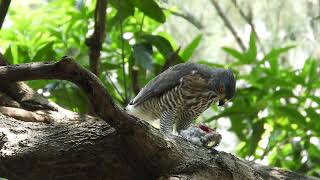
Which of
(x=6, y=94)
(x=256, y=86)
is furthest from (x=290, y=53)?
(x=6, y=94)

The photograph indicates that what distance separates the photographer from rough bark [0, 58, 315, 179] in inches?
108

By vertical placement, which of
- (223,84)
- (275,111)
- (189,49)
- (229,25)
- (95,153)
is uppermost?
(229,25)

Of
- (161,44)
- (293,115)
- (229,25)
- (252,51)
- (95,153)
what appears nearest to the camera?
(95,153)

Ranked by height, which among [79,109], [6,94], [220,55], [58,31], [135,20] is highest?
[220,55]

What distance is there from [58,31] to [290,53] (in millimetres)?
5159

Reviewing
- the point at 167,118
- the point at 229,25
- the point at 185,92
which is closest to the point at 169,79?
the point at 185,92

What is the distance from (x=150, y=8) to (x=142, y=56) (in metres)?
0.34

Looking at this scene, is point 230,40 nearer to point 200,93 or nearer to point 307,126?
point 307,126

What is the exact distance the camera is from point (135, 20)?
15.5 feet

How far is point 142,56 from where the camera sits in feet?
13.3

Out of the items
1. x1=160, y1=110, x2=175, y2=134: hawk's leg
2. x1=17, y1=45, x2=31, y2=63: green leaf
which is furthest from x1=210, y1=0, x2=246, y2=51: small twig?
x1=160, y1=110, x2=175, y2=134: hawk's leg

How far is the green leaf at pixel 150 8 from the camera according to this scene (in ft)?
13.4

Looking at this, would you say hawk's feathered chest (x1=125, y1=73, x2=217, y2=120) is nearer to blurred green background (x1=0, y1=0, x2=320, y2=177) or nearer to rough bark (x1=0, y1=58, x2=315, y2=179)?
blurred green background (x1=0, y1=0, x2=320, y2=177)

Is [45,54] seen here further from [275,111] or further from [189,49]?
[275,111]
